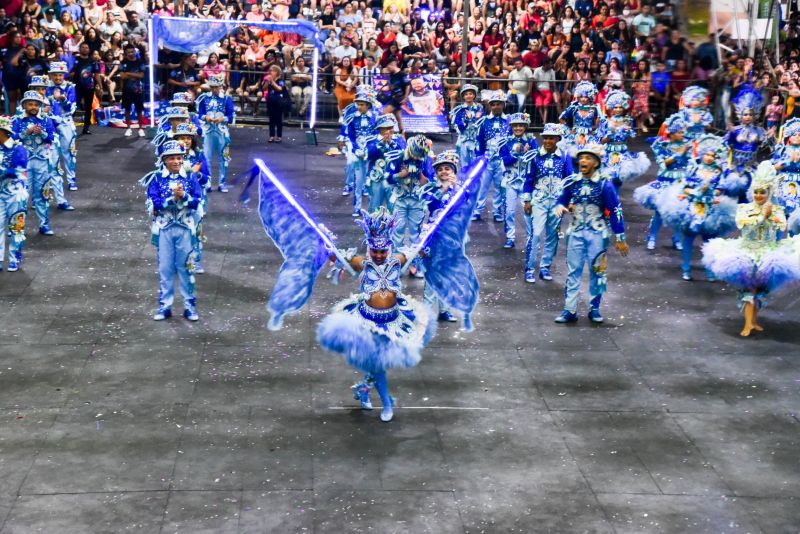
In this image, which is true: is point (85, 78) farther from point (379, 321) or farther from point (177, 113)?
point (379, 321)

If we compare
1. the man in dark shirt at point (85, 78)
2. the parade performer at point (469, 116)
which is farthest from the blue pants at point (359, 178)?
the man in dark shirt at point (85, 78)

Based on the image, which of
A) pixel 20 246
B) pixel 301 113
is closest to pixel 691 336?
pixel 20 246

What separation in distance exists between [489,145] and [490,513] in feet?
33.5

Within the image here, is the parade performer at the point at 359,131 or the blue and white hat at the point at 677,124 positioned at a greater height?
the blue and white hat at the point at 677,124

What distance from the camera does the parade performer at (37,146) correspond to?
1684 centimetres

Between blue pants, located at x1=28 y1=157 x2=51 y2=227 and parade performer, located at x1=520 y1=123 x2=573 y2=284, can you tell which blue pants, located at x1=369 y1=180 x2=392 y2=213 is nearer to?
parade performer, located at x1=520 y1=123 x2=573 y2=284

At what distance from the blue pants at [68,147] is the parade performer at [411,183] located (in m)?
7.08

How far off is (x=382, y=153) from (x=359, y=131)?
8.71ft

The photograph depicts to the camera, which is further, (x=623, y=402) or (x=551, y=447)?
(x=623, y=402)

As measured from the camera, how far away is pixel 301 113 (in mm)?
27453

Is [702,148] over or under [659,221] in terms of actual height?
over

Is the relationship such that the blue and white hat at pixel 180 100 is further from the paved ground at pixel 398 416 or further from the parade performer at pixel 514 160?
the parade performer at pixel 514 160

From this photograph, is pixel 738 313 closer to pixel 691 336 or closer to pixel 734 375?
pixel 691 336

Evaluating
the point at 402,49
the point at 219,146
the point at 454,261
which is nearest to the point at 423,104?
the point at 402,49
